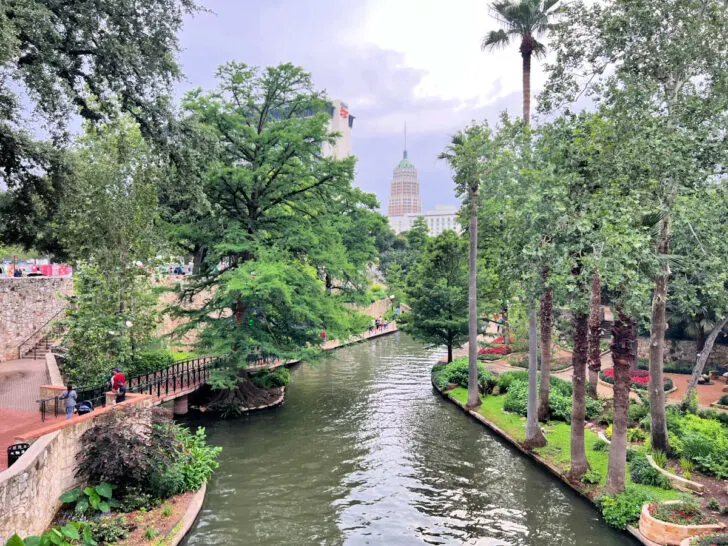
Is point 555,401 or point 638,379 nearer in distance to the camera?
point 555,401

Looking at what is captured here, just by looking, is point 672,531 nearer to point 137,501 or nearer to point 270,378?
point 137,501

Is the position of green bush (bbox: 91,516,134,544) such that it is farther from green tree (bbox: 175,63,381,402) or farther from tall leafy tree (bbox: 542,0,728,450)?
tall leafy tree (bbox: 542,0,728,450)

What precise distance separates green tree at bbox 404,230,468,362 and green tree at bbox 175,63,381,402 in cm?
677

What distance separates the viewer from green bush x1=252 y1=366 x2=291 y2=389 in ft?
86.2

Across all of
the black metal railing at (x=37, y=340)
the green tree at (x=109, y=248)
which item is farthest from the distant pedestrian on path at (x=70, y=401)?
the black metal railing at (x=37, y=340)

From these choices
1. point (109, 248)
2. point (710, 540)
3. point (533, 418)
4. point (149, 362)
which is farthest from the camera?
point (149, 362)

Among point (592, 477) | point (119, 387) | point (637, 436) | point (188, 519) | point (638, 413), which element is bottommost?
point (188, 519)

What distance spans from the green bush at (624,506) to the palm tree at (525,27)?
46.6 ft

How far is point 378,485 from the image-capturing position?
15.7 m

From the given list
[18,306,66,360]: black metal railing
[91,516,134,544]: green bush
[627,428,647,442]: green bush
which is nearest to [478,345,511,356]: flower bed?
[627,428,647,442]: green bush

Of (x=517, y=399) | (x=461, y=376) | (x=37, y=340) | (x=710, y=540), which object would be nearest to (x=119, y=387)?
(x=37, y=340)

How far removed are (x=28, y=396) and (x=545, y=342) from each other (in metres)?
19.4

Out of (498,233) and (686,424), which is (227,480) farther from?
(498,233)

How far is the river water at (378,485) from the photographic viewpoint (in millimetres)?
12617
